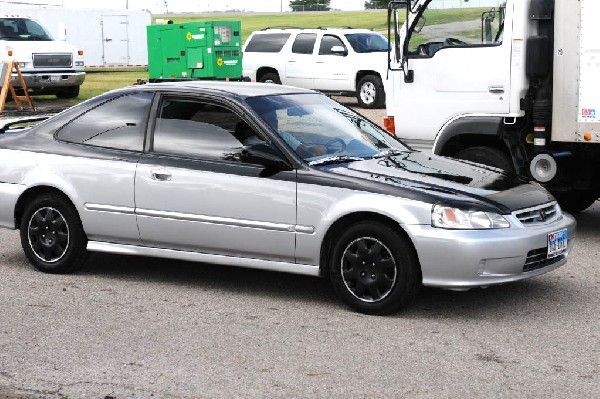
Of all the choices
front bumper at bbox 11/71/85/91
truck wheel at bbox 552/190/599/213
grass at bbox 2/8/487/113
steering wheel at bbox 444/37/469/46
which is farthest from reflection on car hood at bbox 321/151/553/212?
front bumper at bbox 11/71/85/91

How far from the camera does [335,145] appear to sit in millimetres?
7742

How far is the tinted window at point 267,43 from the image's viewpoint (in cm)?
2922

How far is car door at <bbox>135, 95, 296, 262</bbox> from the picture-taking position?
7277 millimetres

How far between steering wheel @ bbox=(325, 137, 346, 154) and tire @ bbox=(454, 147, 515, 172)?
2774mm

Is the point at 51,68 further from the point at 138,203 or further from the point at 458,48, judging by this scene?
the point at 138,203

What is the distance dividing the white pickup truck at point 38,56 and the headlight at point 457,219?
20.6 metres

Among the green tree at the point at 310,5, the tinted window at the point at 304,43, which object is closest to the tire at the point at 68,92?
the tinted window at the point at 304,43

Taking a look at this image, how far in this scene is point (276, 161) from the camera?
7266 mm

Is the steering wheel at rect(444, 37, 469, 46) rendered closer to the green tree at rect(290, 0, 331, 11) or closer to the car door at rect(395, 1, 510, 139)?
the car door at rect(395, 1, 510, 139)

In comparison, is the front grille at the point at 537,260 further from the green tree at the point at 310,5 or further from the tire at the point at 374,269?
the green tree at the point at 310,5

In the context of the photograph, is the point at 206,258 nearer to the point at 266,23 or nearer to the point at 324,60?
the point at 324,60

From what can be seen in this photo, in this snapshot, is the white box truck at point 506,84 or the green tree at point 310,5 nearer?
the white box truck at point 506,84

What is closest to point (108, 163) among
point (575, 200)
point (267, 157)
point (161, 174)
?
point (161, 174)

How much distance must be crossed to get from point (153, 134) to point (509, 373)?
3.29m
